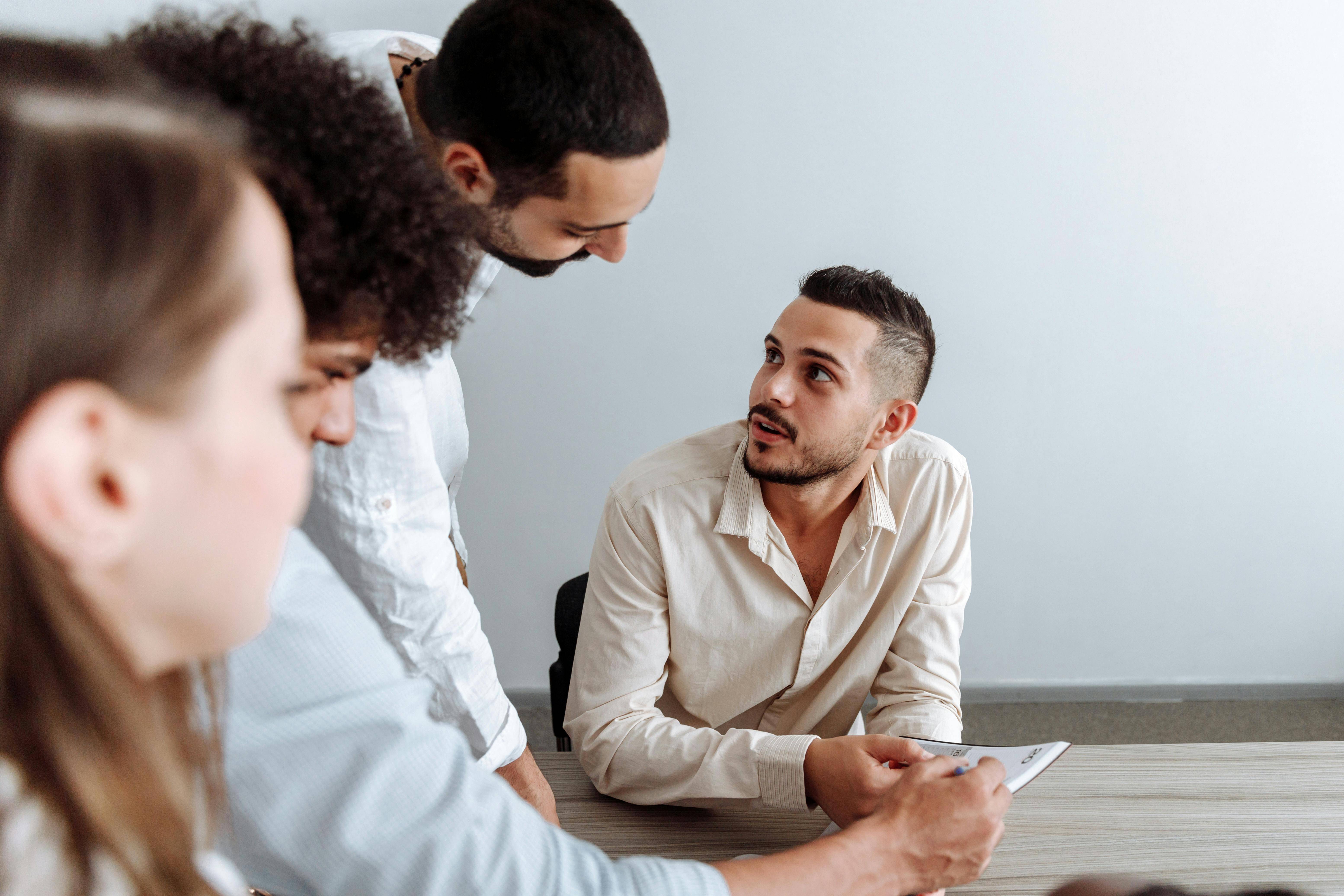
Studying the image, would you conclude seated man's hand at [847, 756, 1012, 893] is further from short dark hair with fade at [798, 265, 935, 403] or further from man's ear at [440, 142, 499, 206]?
man's ear at [440, 142, 499, 206]

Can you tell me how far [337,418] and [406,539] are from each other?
0.50m

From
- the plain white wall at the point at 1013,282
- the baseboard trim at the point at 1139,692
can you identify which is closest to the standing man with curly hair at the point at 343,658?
the plain white wall at the point at 1013,282

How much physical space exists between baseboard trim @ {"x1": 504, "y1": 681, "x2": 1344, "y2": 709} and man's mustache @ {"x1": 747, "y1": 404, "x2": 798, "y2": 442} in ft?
6.18

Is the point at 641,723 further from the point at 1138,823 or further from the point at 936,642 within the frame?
the point at 1138,823

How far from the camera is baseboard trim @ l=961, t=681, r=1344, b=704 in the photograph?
3168 mm

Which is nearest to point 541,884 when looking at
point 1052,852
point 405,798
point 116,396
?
point 405,798

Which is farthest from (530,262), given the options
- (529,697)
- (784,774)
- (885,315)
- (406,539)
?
(529,697)

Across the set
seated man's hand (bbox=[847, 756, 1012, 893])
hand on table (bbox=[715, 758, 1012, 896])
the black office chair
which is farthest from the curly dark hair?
the black office chair

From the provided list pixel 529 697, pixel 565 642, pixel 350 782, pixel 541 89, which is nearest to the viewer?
pixel 350 782

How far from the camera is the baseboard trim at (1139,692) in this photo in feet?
10.4

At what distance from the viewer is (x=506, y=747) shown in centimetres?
131

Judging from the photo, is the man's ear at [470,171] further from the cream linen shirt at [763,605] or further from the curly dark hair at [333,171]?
the cream linen shirt at [763,605]

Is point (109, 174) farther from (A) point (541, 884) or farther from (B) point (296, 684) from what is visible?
(A) point (541, 884)

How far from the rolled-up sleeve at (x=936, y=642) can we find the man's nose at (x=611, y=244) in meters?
0.73
